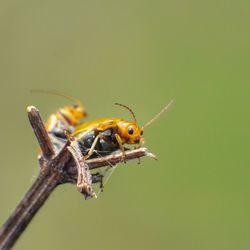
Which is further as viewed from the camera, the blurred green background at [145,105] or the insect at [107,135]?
the blurred green background at [145,105]

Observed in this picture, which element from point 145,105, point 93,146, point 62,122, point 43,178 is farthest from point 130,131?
point 145,105

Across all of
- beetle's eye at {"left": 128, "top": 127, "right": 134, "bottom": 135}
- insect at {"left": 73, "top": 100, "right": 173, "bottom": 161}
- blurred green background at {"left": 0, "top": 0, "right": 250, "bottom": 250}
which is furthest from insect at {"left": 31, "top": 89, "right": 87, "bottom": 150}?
blurred green background at {"left": 0, "top": 0, "right": 250, "bottom": 250}

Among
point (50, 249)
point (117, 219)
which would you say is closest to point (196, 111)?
point (117, 219)

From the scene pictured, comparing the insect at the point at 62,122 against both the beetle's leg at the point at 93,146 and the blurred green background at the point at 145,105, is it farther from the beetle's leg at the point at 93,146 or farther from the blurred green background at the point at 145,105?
the blurred green background at the point at 145,105

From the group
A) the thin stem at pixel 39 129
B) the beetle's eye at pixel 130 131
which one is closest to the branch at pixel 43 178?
the thin stem at pixel 39 129

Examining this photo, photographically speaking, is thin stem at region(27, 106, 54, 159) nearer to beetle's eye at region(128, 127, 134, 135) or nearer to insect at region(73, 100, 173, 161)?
insect at region(73, 100, 173, 161)

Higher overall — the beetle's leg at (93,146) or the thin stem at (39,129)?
the thin stem at (39,129)

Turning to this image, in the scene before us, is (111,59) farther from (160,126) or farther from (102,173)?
(102,173)
